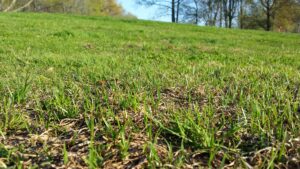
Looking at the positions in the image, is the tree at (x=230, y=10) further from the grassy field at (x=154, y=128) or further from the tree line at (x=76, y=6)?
the grassy field at (x=154, y=128)

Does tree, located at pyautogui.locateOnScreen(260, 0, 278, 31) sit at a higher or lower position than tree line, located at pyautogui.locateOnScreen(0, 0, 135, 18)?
lower

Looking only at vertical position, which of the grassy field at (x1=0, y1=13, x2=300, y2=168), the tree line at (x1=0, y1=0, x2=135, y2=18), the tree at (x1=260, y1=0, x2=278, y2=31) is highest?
the tree line at (x1=0, y1=0, x2=135, y2=18)

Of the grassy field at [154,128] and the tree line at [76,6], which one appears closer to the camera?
the grassy field at [154,128]

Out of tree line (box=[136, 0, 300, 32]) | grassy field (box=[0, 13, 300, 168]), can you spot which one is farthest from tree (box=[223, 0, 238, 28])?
grassy field (box=[0, 13, 300, 168])

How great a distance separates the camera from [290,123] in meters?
1.77

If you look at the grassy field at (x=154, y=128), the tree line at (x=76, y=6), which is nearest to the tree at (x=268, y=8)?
the tree line at (x=76, y=6)

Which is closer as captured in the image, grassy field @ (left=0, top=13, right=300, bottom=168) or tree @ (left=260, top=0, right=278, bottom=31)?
grassy field @ (left=0, top=13, right=300, bottom=168)

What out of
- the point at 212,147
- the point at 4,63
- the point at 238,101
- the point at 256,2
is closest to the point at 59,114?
the point at 212,147

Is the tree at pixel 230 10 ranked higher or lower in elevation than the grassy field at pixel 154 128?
higher

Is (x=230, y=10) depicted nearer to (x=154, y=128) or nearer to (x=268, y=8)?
(x=268, y=8)

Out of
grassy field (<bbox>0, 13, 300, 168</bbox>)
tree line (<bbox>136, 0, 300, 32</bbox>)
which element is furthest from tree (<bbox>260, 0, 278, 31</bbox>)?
grassy field (<bbox>0, 13, 300, 168</bbox>)

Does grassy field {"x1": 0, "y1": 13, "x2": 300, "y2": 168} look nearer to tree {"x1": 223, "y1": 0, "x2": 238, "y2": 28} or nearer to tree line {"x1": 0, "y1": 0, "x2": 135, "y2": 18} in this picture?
tree {"x1": 223, "y1": 0, "x2": 238, "y2": 28}

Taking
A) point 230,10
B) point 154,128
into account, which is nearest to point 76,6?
point 230,10

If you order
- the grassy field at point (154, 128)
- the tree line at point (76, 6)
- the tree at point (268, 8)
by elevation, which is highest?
the tree line at point (76, 6)
